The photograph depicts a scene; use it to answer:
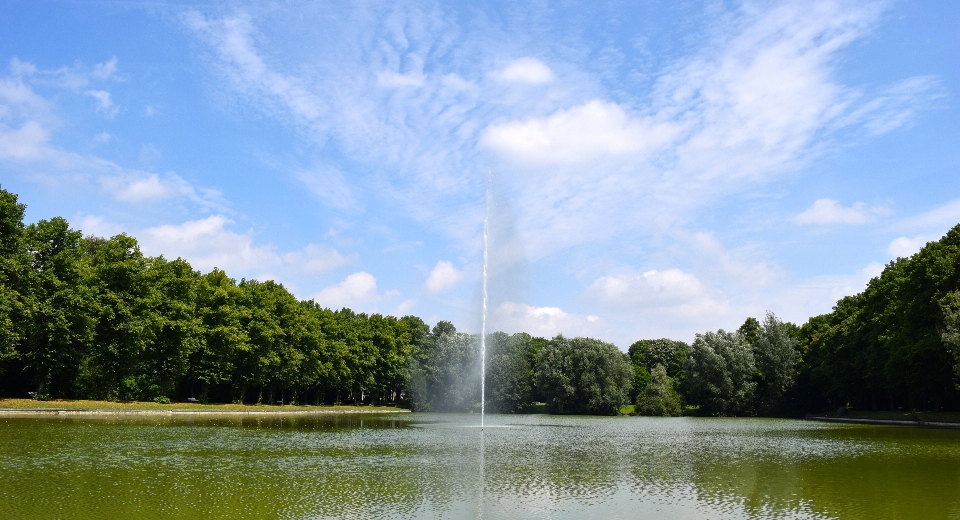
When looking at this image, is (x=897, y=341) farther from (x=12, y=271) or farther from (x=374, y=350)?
(x=12, y=271)

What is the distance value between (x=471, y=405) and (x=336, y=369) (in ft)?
75.5

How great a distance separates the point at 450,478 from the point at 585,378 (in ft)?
267

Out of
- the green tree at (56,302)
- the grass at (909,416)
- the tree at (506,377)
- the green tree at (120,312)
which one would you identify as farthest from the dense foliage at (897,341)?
the green tree at (56,302)

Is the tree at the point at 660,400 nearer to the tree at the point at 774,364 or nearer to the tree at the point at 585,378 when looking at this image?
the tree at the point at 585,378

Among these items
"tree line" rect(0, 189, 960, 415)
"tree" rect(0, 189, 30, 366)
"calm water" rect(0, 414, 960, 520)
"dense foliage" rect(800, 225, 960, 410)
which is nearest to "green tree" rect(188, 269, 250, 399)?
"tree line" rect(0, 189, 960, 415)

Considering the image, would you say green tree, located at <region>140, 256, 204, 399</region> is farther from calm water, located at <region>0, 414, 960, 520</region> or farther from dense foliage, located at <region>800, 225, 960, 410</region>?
dense foliage, located at <region>800, 225, 960, 410</region>

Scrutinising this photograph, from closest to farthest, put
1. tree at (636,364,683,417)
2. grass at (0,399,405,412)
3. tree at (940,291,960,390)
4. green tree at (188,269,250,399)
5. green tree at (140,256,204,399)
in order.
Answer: tree at (940,291,960,390) → grass at (0,399,405,412) → green tree at (140,256,204,399) → green tree at (188,269,250,399) → tree at (636,364,683,417)

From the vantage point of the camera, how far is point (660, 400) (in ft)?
339

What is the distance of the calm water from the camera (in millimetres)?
18281

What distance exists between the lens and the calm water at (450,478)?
18281mm

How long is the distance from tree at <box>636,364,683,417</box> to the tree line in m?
0.28

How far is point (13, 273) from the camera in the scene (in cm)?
5397

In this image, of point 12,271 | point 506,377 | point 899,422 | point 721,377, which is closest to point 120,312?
point 12,271

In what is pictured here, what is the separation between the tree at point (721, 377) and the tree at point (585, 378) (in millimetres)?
10372
